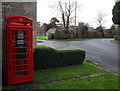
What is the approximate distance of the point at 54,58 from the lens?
19.6ft

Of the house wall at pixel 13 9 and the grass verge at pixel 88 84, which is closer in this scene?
the grass verge at pixel 88 84

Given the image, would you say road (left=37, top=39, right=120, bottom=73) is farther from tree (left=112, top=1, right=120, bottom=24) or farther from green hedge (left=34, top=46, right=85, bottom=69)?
tree (left=112, top=1, right=120, bottom=24)

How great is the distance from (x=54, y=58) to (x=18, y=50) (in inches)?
87.5

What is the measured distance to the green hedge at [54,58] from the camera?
18.3 feet

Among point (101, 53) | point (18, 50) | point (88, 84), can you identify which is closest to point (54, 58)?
point (18, 50)

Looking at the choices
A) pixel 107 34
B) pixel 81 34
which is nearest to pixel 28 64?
pixel 81 34

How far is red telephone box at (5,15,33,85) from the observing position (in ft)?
12.9

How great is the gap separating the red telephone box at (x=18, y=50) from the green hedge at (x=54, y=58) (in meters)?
1.19

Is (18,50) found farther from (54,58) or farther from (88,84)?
(88,84)

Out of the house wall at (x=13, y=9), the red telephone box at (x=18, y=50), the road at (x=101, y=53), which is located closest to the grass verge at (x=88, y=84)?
the red telephone box at (x=18, y=50)

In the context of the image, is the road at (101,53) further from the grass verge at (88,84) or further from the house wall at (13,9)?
the house wall at (13,9)

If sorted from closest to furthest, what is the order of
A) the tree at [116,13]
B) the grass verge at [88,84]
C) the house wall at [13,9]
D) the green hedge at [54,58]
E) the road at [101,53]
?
the grass verge at [88,84]
the house wall at [13,9]
the green hedge at [54,58]
the road at [101,53]
the tree at [116,13]

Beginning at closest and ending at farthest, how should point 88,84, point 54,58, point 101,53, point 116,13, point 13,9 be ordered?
point 88,84
point 13,9
point 54,58
point 101,53
point 116,13

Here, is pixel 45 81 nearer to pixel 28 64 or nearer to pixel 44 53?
pixel 28 64
